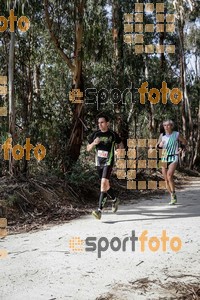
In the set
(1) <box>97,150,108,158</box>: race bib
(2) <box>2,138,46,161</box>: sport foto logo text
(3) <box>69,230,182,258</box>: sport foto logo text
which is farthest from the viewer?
(2) <box>2,138,46,161</box>: sport foto logo text

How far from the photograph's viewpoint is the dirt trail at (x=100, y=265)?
11.0 feet

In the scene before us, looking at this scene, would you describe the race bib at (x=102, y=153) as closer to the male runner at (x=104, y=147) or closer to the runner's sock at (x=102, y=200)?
the male runner at (x=104, y=147)

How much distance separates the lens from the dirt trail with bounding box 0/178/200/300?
334 cm

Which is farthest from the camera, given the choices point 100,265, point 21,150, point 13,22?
point 21,150

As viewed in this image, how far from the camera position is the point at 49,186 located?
26.9ft

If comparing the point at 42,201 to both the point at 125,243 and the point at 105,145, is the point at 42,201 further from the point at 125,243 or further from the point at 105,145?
the point at 125,243

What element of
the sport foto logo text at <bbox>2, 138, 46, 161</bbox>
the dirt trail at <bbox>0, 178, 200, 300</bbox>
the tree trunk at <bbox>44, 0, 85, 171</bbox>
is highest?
the tree trunk at <bbox>44, 0, 85, 171</bbox>

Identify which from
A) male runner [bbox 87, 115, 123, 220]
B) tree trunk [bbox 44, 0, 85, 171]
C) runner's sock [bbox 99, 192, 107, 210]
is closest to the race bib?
male runner [bbox 87, 115, 123, 220]

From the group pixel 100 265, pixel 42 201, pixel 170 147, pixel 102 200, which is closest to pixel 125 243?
pixel 100 265

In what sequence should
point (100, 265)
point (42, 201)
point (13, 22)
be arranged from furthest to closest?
point (13, 22) → point (42, 201) → point (100, 265)

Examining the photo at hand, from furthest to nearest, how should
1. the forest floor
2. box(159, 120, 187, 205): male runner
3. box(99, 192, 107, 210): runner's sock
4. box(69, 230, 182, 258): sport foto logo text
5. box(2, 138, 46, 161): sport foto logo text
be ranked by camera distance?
box(2, 138, 46, 161): sport foto logo text < box(159, 120, 187, 205): male runner < the forest floor < box(99, 192, 107, 210): runner's sock < box(69, 230, 182, 258): sport foto logo text

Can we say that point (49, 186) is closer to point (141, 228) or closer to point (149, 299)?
point (141, 228)

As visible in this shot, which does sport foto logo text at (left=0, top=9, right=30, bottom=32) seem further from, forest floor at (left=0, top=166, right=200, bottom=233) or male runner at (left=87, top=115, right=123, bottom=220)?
forest floor at (left=0, top=166, right=200, bottom=233)

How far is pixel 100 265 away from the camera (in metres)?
4.03
